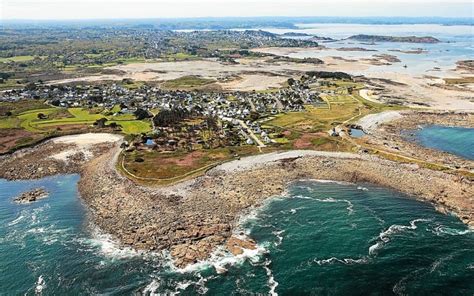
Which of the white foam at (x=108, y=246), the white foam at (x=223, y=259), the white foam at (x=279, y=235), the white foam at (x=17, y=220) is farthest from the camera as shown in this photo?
the white foam at (x=17, y=220)

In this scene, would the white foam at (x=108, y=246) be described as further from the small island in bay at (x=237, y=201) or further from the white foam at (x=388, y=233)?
the white foam at (x=388, y=233)

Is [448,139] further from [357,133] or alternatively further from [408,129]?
[357,133]

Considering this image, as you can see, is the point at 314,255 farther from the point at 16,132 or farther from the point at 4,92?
the point at 4,92

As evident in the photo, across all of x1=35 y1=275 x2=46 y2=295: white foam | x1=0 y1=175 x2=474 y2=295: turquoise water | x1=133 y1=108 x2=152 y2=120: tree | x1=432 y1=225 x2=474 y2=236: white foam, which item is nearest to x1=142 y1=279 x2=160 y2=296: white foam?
x1=0 y1=175 x2=474 y2=295: turquoise water

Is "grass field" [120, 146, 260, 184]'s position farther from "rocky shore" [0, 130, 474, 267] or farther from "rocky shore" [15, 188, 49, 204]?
"rocky shore" [15, 188, 49, 204]

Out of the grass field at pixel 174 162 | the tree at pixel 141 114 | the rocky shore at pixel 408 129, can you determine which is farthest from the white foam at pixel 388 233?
the tree at pixel 141 114

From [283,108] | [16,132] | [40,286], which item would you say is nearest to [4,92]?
[16,132]

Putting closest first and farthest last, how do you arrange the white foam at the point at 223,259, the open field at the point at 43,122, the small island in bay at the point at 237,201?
the small island in bay at the point at 237,201 → the white foam at the point at 223,259 → the open field at the point at 43,122
